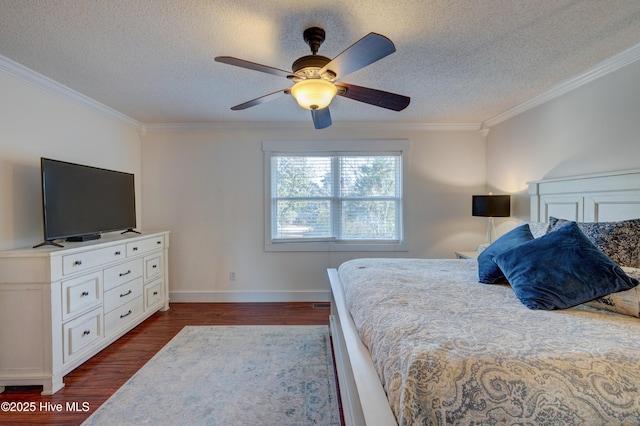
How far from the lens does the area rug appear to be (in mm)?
1728

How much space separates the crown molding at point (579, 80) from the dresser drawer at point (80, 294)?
4479 millimetres

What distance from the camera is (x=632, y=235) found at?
5.29ft

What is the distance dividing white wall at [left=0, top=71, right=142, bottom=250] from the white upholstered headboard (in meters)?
4.63

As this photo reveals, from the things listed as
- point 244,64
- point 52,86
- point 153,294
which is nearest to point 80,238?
point 153,294

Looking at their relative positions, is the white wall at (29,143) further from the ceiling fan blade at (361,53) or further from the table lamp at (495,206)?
the table lamp at (495,206)

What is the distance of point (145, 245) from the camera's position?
10.2 ft

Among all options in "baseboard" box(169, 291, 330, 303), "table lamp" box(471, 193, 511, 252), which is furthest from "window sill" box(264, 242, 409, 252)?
"table lamp" box(471, 193, 511, 252)

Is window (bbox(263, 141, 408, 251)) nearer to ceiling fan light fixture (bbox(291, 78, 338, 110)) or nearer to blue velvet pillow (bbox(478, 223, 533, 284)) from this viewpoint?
blue velvet pillow (bbox(478, 223, 533, 284))

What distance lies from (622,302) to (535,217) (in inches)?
66.6

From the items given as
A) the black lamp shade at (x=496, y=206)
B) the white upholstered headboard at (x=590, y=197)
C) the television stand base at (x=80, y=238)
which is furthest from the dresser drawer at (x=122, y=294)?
the white upholstered headboard at (x=590, y=197)

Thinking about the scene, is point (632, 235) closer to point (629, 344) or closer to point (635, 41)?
point (629, 344)

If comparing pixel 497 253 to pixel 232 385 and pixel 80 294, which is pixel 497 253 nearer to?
pixel 232 385

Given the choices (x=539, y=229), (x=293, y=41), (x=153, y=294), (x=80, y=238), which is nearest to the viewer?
(x=293, y=41)

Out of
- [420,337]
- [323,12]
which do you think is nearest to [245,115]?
[323,12]
